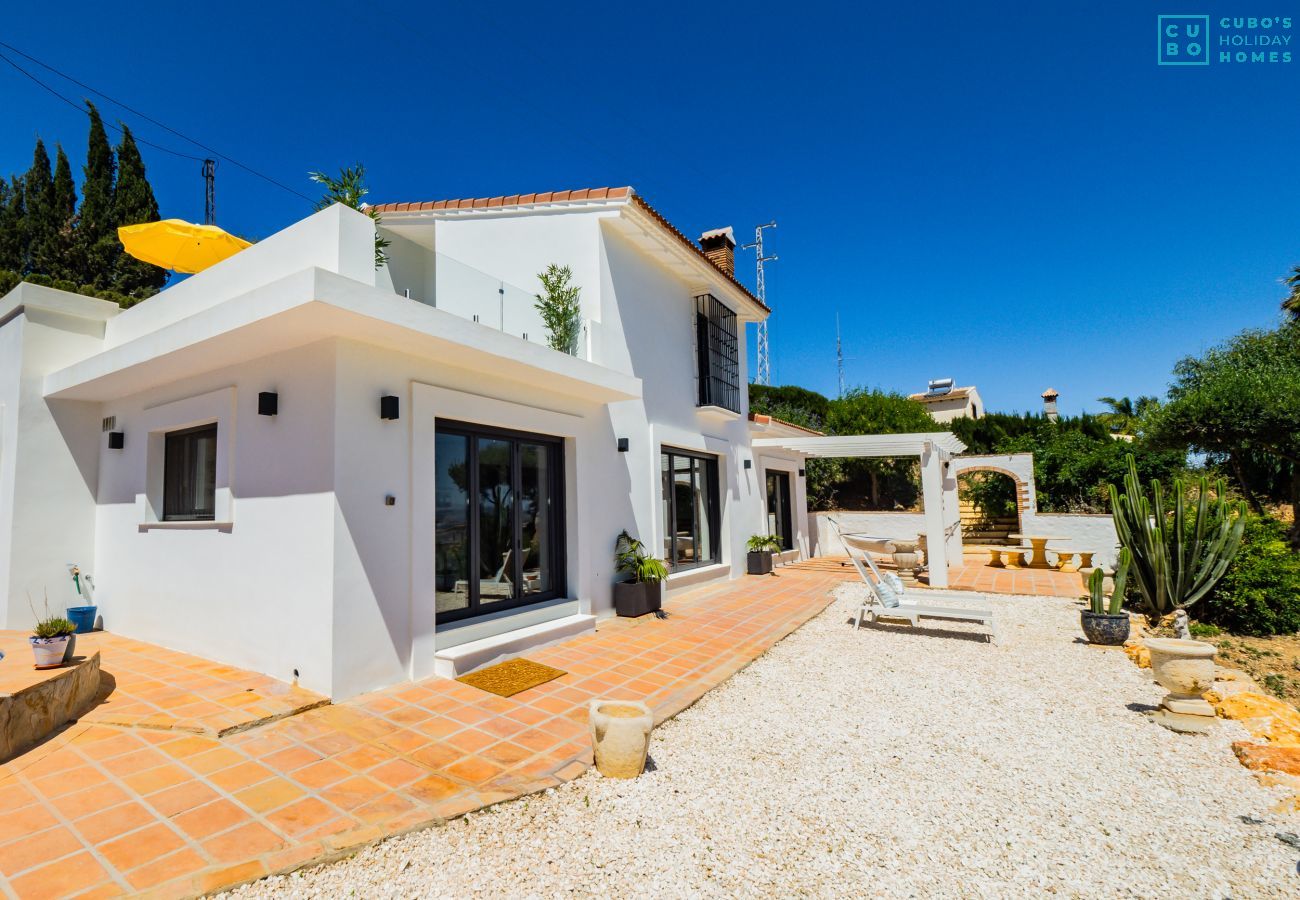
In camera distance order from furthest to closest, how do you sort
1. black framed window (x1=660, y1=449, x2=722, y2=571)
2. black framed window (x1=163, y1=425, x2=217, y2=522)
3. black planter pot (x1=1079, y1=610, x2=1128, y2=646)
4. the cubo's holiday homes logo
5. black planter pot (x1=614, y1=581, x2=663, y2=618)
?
black framed window (x1=660, y1=449, x2=722, y2=571) < black planter pot (x1=614, y1=581, x2=663, y2=618) < the cubo's holiday homes logo < black planter pot (x1=1079, y1=610, x2=1128, y2=646) < black framed window (x1=163, y1=425, x2=217, y2=522)

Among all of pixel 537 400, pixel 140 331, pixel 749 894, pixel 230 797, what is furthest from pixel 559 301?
pixel 749 894

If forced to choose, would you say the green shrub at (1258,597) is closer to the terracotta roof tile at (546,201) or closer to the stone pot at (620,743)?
the stone pot at (620,743)

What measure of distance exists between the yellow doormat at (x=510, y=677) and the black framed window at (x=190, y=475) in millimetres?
3654

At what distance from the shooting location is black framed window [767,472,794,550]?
16.0 metres

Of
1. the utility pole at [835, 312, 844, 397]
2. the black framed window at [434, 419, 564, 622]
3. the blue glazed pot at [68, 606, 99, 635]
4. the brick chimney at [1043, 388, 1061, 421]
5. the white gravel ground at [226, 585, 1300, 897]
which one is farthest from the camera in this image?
the utility pole at [835, 312, 844, 397]

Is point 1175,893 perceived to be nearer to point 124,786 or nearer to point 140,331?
point 124,786

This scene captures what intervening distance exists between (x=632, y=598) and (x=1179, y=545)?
26.9 feet

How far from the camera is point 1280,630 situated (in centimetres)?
844

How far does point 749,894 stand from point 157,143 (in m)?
21.7

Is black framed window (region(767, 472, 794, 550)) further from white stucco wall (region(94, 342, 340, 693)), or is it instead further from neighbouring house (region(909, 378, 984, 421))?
neighbouring house (region(909, 378, 984, 421))

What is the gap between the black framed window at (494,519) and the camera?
6602mm

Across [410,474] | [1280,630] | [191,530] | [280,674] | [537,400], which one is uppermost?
[537,400]

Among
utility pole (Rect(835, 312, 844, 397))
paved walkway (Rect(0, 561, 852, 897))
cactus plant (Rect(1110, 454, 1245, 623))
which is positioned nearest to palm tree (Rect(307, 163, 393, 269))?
paved walkway (Rect(0, 561, 852, 897))

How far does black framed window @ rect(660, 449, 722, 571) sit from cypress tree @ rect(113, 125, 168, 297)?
27689mm
